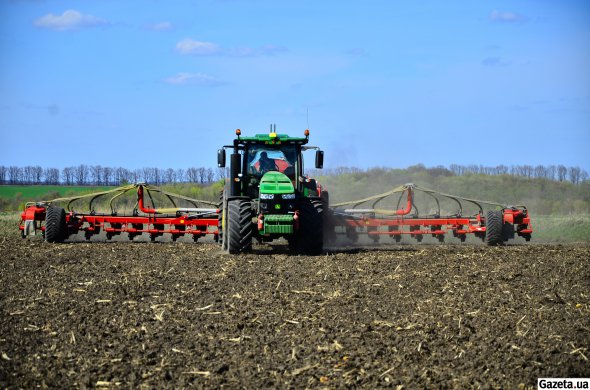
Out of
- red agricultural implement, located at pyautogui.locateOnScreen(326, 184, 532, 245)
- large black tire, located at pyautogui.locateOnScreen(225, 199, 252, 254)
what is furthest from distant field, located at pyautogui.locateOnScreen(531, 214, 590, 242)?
large black tire, located at pyautogui.locateOnScreen(225, 199, 252, 254)

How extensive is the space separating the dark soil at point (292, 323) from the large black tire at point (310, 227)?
1.24m

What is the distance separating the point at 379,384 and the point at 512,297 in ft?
15.9

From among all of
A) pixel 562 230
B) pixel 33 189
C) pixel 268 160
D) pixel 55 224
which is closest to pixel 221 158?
pixel 268 160

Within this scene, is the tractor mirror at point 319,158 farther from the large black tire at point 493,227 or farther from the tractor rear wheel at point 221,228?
the large black tire at point 493,227

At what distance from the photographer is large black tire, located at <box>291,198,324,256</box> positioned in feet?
57.2

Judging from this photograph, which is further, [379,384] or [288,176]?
[288,176]

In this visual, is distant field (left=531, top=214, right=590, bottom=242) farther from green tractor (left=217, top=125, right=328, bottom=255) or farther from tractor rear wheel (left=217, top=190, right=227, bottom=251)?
tractor rear wheel (left=217, top=190, right=227, bottom=251)

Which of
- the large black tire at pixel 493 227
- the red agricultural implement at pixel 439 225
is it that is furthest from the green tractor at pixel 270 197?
the large black tire at pixel 493 227

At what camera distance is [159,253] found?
18.4 meters

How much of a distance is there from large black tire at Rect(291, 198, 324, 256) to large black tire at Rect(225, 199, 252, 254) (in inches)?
42.5

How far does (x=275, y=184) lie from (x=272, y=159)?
4.39ft

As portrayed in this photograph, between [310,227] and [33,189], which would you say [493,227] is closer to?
[310,227]

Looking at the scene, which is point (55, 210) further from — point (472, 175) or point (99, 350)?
point (472, 175)

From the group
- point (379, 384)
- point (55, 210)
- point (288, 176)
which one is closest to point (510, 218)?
point (288, 176)
